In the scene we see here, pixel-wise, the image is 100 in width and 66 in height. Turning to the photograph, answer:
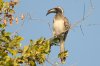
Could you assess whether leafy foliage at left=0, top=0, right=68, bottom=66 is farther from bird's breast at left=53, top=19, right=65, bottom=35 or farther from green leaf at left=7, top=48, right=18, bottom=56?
bird's breast at left=53, top=19, right=65, bottom=35

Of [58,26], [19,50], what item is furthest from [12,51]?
[58,26]

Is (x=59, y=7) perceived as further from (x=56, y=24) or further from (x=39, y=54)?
(x=39, y=54)

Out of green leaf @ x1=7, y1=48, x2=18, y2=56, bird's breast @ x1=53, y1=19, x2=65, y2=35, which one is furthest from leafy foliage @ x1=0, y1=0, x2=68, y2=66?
bird's breast @ x1=53, y1=19, x2=65, y2=35

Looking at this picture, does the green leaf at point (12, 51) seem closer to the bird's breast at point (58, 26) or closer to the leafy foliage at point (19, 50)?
the leafy foliage at point (19, 50)

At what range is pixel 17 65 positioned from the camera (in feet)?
18.8

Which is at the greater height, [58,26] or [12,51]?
[12,51]

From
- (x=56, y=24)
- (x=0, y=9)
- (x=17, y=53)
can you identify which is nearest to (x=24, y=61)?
(x=17, y=53)

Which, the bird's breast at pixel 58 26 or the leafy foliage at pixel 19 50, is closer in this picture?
the leafy foliage at pixel 19 50

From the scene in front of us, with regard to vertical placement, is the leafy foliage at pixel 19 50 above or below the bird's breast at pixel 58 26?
above

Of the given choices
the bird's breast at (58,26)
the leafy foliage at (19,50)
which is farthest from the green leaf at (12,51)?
the bird's breast at (58,26)

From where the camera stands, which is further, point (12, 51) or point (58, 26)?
point (58, 26)

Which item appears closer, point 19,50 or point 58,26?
point 19,50

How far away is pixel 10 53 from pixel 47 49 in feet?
2.44

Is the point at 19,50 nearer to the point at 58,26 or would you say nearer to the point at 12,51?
the point at 12,51
